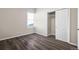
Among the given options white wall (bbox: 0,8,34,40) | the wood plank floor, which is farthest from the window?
the wood plank floor

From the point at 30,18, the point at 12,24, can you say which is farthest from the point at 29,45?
the point at 12,24

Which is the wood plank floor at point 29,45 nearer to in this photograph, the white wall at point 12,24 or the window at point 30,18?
the white wall at point 12,24

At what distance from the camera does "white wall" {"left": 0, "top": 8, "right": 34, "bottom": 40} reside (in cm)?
250

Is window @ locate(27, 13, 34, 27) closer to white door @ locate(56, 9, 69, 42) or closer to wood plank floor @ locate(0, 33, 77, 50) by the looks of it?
wood plank floor @ locate(0, 33, 77, 50)

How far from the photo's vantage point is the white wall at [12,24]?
8.20ft

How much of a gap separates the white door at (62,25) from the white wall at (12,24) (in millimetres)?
1081

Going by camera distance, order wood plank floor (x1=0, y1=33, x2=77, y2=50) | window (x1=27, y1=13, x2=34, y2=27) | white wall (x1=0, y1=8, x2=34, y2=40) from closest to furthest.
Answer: wood plank floor (x1=0, y1=33, x2=77, y2=50)
window (x1=27, y1=13, x2=34, y2=27)
white wall (x1=0, y1=8, x2=34, y2=40)

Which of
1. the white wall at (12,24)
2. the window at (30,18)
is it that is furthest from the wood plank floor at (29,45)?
the window at (30,18)

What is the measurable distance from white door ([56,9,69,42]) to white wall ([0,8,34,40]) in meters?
1.08

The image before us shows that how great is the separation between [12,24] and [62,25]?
201cm

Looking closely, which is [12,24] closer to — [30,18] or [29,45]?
[30,18]

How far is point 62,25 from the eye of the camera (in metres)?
2.81
